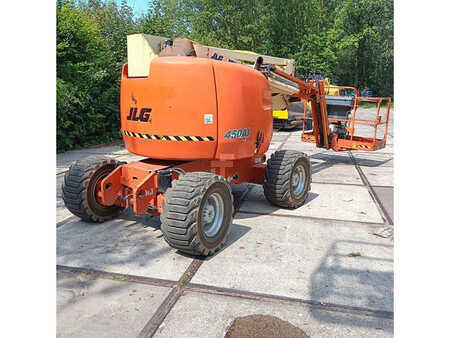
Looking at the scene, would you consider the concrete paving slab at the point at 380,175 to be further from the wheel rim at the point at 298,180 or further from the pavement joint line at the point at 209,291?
the pavement joint line at the point at 209,291

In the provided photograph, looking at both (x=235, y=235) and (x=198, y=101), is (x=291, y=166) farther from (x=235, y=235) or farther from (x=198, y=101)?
(x=198, y=101)

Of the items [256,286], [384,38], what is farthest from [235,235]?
[384,38]

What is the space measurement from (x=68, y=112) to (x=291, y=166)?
775cm

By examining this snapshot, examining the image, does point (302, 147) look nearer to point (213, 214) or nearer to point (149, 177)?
point (213, 214)

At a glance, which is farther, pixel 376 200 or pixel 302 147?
pixel 302 147

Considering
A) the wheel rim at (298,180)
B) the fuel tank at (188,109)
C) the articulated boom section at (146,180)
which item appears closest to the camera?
the fuel tank at (188,109)

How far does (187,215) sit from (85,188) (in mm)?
1810

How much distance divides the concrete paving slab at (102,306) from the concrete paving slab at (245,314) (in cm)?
25

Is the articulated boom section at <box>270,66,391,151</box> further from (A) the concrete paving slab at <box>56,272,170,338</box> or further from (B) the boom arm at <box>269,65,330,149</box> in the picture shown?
(A) the concrete paving slab at <box>56,272,170,338</box>

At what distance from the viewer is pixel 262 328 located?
302 cm

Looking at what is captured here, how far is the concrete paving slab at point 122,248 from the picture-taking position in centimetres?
402

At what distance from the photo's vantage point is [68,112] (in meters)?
11.0

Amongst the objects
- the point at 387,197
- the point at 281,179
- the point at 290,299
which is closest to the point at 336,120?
the point at 387,197

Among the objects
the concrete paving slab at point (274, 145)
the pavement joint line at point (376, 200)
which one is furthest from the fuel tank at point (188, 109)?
the concrete paving slab at point (274, 145)
